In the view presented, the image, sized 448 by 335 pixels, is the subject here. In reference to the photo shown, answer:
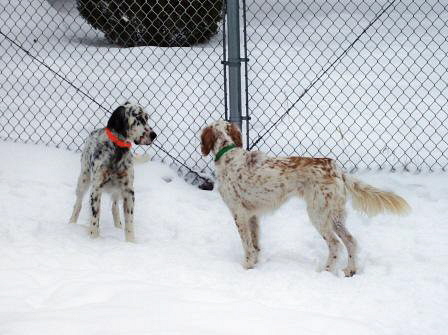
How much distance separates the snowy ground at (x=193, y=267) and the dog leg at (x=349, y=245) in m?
0.09

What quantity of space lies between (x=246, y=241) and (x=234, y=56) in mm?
1741

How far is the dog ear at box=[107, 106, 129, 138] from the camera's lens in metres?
4.98

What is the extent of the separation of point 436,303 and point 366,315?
406mm

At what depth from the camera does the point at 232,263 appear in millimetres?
4676

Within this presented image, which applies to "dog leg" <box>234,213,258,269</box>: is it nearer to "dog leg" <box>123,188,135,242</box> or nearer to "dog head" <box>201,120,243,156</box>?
"dog head" <box>201,120,243,156</box>

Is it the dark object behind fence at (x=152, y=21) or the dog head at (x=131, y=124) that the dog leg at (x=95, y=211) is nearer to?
the dog head at (x=131, y=124)

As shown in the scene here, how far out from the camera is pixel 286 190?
4.61m

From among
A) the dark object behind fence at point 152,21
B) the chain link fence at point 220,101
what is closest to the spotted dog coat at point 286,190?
the chain link fence at point 220,101

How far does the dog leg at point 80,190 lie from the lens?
5.28 m

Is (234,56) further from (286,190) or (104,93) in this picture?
(104,93)

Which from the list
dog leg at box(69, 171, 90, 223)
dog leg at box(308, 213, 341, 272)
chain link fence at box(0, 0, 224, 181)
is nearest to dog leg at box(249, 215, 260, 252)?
dog leg at box(308, 213, 341, 272)

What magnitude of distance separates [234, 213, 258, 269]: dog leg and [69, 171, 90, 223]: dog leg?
1.15 metres

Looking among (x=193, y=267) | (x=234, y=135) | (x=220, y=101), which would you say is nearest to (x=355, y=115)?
(x=220, y=101)

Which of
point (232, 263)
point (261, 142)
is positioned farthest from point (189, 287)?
point (261, 142)
